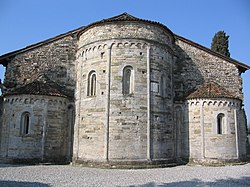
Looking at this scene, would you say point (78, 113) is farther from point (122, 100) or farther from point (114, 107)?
point (122, 100)

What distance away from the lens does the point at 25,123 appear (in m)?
13.3

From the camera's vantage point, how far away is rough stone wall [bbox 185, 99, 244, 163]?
1340 centimetres

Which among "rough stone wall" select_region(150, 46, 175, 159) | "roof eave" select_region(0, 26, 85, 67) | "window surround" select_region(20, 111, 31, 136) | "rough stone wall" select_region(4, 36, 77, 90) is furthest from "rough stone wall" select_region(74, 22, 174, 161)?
"roof eave" select_region(0, 26, 85, 67)

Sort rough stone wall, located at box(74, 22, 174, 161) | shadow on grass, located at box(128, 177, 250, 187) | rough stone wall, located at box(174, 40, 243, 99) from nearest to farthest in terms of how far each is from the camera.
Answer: shadow on grass, located at box(128, 177, 250, 187)
rough stone wall, located at box(74, 22, 174, 161)
rough stone wall, located at box(174, 40, 243, 99)

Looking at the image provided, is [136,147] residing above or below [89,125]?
below

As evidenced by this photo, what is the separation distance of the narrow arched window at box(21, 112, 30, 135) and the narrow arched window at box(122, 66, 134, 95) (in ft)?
18.3

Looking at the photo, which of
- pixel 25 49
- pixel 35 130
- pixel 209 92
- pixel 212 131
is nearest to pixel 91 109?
pixel 35 130

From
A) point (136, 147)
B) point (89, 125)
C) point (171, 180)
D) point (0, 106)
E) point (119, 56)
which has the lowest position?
point (171, 180)

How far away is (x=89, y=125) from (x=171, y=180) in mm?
5377

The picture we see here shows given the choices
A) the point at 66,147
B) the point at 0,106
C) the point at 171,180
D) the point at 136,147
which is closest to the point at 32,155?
the point at 66,147

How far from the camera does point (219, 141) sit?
13406mm

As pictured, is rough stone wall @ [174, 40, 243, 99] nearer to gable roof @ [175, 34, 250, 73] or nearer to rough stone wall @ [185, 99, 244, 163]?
gable roof @ [175, 34, 250, 73]

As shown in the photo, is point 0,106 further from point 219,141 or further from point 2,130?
point 219,141

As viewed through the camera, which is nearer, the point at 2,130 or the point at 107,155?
the point at 107,155
